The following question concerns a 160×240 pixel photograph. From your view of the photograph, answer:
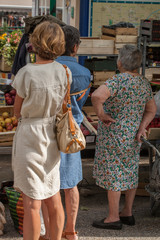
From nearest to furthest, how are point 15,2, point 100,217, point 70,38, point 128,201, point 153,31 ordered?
point 70,38 < point 128,201 < point 100,217 < point 153,31 < point 15,2

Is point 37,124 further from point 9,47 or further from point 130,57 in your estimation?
point 9,47

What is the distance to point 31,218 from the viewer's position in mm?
2961

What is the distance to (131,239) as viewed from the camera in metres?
3.79

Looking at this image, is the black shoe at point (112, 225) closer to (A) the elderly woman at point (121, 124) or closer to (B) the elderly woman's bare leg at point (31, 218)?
(A) the elderly woman at point (121, 124)

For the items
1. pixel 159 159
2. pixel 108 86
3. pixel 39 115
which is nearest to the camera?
pixel 39 115

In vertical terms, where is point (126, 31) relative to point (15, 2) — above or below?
above

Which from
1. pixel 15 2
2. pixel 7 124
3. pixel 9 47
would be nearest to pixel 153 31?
pixel 7 124

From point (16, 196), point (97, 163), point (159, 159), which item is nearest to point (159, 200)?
point (159, 159)

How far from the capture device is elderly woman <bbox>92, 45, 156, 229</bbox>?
3.70m

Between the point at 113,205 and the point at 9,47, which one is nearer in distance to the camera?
the point at 113,205

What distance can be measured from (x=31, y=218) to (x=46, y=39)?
1.22 m

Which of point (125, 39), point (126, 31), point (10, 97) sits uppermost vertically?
point (126, 31)

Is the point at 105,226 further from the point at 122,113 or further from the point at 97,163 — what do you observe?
the point at 122,113

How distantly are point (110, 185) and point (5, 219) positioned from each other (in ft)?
3.30
